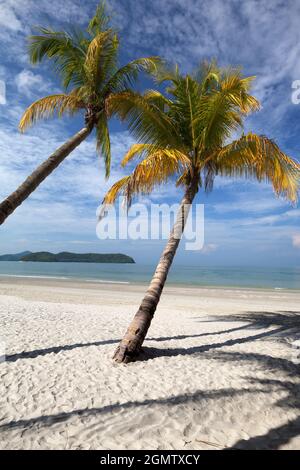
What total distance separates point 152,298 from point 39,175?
3243 millimetres

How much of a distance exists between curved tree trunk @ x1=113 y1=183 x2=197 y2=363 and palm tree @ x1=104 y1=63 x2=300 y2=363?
0.07ft

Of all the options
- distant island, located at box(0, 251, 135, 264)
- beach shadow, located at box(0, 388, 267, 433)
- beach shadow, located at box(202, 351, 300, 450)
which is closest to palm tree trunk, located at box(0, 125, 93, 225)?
beach shadow, located at box(0, 388, 267, 433)

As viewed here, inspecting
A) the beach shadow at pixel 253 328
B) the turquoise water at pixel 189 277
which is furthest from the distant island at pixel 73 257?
the beach shadow at pixel 253 328

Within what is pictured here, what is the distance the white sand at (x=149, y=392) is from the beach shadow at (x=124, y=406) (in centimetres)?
1

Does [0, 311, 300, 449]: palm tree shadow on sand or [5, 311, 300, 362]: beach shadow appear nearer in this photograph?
[0, 311, 300, 449]: palm tree shadow on sand

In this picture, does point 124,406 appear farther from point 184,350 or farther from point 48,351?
point 184,350

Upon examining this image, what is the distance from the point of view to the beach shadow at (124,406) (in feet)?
12.3

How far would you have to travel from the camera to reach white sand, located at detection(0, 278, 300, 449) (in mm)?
3615

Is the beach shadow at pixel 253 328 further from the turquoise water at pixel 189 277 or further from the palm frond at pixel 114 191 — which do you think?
the turquoise water at pixel 189 277

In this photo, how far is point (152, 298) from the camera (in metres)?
6.50

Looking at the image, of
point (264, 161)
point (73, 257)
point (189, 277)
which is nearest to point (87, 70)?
point (264, 161)

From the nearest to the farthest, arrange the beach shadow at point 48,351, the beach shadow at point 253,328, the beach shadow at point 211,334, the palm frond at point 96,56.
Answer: the beach shadow at point 48,351, the beach shadow at point 211,334, the beach shadow at point 253,328, the palm frond at point 96,56

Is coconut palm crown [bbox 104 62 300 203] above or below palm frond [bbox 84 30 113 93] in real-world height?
below

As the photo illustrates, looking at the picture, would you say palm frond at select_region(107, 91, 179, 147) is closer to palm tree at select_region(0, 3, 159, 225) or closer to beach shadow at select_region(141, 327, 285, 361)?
palm tree at select_region(0, 3, 159, 225)
